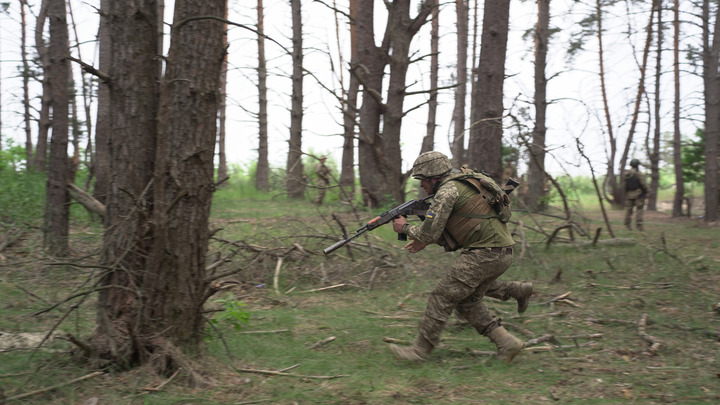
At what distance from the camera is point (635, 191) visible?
13.4 m

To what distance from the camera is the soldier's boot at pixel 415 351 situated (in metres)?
4.80

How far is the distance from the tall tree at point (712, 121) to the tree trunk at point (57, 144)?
45.6 feet

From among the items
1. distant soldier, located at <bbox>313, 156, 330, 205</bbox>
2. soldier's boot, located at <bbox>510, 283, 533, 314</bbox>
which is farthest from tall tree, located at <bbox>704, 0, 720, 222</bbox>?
soldier's boot, located at <bbox>510, 283, 533, 314</bbox>

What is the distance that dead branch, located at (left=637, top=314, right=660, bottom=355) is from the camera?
501 centimetres

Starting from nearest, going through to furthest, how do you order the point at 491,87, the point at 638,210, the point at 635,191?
1. the point at 491,87
2. the point at 638,210
3. the point at 635,191

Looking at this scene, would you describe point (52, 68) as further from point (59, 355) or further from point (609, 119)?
point (609, 119)

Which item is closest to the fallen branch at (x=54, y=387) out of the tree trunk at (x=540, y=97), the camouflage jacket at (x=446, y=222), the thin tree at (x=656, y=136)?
the camouflage jacket at (x=446, y=222)

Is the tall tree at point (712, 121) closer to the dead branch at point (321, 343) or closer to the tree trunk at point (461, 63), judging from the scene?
the tree trunk at point (461, 63)

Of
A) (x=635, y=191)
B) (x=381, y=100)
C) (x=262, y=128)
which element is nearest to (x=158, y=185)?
(x=381, y=100)

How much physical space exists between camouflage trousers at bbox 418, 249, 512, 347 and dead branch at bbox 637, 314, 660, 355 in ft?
4.79

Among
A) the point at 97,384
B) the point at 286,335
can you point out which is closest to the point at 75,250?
the point at 286,335

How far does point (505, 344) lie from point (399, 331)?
4.25ft

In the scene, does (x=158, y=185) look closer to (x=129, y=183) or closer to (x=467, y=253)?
(x=129, y=183)

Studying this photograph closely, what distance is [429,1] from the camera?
11.0 m
